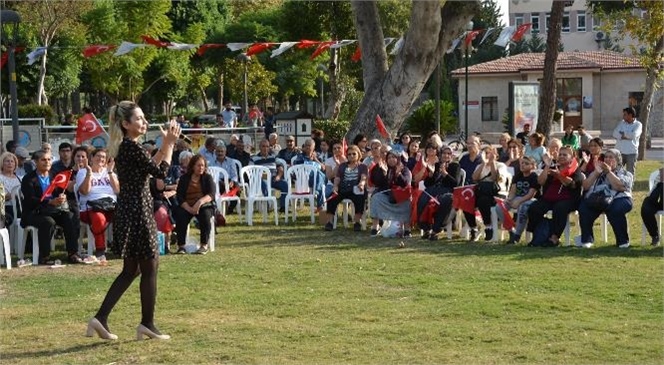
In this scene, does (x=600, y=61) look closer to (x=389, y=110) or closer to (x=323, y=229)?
(x=389, y=110)

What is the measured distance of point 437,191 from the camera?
586 inches

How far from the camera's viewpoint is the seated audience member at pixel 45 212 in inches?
512

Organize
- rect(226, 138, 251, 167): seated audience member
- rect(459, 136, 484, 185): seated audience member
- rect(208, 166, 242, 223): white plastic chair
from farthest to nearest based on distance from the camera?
rect(226, 138, 251, 167): seated audience member < rect(208, 166, 242, 223): white plastic chair < rect(459, 136, 484, 185): seated audience member

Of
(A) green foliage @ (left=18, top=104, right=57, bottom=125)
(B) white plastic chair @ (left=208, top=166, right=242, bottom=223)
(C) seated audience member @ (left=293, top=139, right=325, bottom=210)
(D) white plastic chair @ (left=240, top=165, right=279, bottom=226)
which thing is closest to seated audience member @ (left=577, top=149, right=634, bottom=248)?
(C) seated audience member @ (left=293, top=139, right=325, bottom=210)

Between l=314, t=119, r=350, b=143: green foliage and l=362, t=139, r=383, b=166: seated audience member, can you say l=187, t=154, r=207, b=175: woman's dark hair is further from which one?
l=314, t=119, r=350, b=143: green foliage

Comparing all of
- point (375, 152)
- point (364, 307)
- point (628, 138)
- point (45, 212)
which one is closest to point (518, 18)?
point (628, 138)

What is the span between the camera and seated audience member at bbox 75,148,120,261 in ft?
42.8

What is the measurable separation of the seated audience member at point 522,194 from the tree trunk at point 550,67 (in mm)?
12285

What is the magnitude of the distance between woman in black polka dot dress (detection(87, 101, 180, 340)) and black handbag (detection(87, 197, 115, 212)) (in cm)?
518

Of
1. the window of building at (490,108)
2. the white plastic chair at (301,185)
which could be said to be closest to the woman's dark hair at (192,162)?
the white plastic chair at (301,185)

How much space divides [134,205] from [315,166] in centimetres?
984

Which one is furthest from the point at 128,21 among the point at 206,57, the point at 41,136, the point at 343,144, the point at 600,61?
the point at 343,144

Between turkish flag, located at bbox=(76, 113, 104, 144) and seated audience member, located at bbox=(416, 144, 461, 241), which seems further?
turkish flag, located at bbox=(76, 113, 104, 144)

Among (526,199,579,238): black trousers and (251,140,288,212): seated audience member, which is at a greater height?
(251,140,288,212): seated audience member
